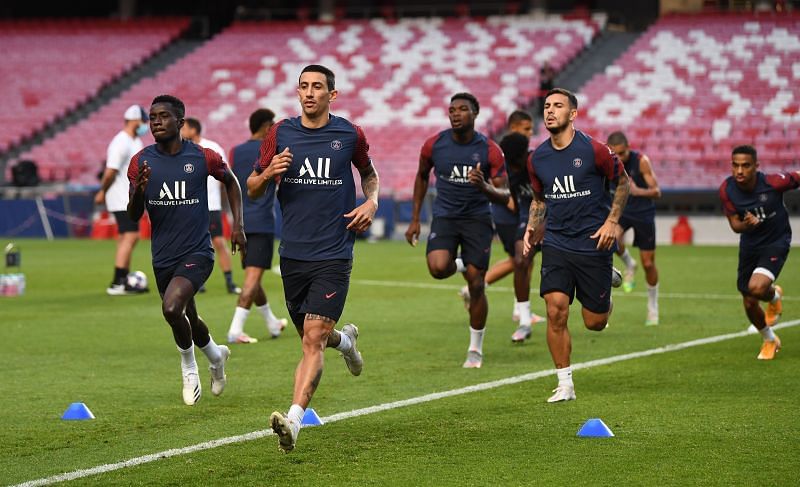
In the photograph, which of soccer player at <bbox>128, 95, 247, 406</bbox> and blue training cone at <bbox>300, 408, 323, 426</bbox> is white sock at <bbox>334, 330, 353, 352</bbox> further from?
soccer player at <bbox>128, 95, 247, 406</bbox>

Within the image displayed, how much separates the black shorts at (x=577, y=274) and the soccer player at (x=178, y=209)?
231 centimetres

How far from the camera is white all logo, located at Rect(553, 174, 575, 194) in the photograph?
9.89 metres

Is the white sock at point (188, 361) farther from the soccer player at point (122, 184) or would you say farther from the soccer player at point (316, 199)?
the soccer player at point (122, 184)

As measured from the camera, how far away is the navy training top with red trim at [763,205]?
39.3ft

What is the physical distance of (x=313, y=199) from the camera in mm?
8250

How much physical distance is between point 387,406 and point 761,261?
4370 millimetres

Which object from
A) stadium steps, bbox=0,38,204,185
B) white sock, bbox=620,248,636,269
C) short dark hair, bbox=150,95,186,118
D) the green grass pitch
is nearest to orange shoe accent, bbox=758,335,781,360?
the green grass pitch

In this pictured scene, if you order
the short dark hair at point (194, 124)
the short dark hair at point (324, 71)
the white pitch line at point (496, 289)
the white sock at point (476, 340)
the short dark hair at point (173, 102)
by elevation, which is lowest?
the white pitch line at point (496, 289)

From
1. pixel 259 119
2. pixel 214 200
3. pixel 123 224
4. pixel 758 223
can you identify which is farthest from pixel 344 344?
pixel 123 224

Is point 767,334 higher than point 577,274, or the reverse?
point 577,274

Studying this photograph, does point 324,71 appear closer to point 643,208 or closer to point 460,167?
point 460,167

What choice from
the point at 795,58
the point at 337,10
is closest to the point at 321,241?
the point at 795,58

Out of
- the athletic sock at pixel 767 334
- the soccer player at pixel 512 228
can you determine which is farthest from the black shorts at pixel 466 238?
the athletic sock at pixel 767 334

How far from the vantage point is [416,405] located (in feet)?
31.2
